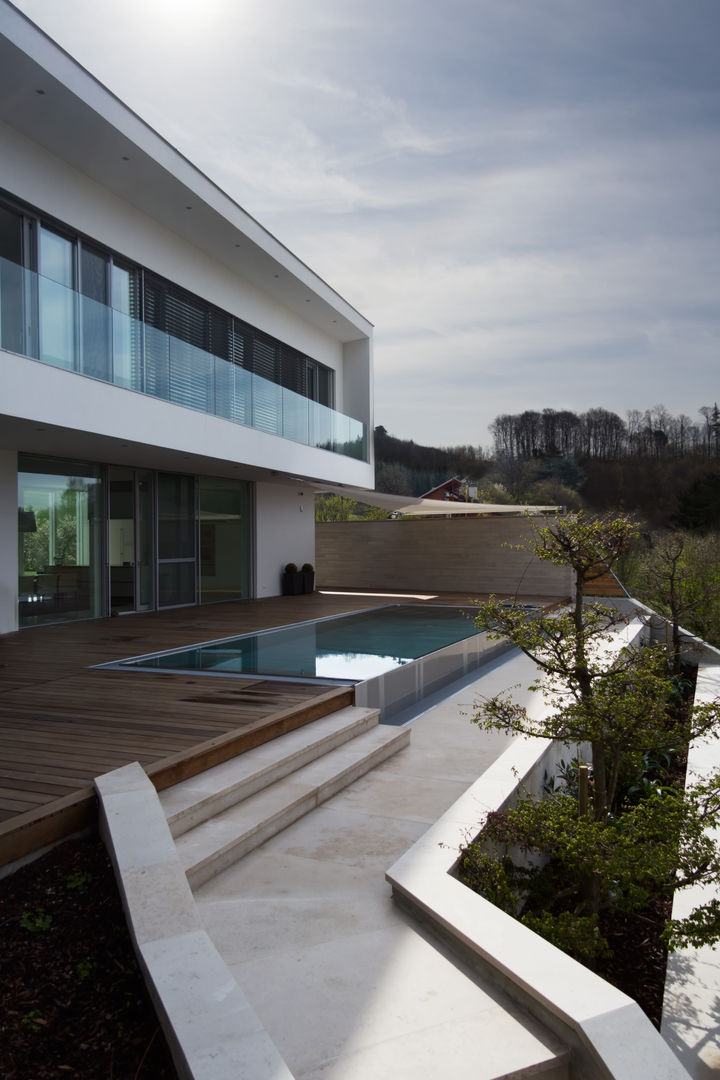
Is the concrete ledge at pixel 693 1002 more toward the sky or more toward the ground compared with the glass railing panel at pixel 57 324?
more toward the ground

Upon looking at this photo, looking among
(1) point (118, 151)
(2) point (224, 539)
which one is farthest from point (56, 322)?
(2) point (224, 539)

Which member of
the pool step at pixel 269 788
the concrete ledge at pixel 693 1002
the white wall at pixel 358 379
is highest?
the white wall at pixel 358 379

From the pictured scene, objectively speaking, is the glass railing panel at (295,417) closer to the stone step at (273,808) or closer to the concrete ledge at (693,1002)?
the stone step at (273,808)

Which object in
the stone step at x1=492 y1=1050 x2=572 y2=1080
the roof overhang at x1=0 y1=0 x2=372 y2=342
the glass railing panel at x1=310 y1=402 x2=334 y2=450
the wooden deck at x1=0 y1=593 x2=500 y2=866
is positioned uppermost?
the roof overhang at x1=0 y1=0 x2=372 y2=342

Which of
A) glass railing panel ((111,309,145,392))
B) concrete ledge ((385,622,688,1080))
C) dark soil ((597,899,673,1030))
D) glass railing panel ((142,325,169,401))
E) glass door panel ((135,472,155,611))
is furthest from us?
glass door panel ((135,472,155,611))

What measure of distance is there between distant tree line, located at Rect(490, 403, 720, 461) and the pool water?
3402cm

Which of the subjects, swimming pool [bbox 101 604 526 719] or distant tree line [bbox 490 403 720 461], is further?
distant tree line [bbox 490 403 720 461]

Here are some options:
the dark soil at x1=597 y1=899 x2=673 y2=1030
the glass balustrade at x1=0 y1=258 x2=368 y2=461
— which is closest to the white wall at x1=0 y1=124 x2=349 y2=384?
the glass balustrade at x1=0 y1=258 x2=368 y2=461

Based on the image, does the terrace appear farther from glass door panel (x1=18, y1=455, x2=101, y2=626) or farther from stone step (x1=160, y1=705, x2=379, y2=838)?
glass door panel (x1=18, y1=455, x2=101, y2=626)

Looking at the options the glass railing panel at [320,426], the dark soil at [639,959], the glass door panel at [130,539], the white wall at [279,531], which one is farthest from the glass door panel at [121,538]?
the dark soil at [639,959]

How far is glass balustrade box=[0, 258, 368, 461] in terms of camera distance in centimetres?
758

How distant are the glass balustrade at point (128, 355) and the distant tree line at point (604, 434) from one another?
33.0 meters

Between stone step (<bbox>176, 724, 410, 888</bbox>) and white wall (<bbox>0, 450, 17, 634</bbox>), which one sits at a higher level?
white wall (<bbox>0, 450, 17, 634</bbox>)

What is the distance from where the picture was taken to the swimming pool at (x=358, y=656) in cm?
662
